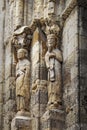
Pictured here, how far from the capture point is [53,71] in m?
11.3

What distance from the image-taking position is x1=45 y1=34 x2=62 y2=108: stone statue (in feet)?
36.6

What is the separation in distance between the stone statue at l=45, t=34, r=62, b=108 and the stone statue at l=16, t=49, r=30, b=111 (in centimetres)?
85

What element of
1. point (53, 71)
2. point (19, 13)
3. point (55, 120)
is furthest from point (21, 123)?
point (19, 13)

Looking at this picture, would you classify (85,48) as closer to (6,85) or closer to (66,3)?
(66,3)

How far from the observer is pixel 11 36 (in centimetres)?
1337

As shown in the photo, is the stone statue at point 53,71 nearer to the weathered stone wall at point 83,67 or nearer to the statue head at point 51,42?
the statue head at point 51,42

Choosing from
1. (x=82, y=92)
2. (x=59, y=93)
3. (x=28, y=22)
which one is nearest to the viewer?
(x=82, y=92)

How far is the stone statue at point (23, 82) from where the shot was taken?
1216 centimetres

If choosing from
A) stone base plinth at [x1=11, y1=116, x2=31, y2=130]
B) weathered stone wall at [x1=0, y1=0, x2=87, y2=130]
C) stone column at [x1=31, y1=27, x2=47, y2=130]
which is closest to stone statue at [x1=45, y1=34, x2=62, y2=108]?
weathered stone wall at [x1=0, y1=0, x2=87, y2=130]

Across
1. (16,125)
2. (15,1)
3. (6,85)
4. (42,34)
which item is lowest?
(16,125)

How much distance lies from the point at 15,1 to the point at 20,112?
2766 millimetres

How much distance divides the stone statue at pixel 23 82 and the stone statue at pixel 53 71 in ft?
2.80

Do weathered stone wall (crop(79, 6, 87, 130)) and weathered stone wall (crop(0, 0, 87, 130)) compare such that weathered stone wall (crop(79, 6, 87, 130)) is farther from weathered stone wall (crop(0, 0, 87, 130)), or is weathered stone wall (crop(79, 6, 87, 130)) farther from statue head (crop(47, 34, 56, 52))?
statue head (crop(47, 34, 56, 52))

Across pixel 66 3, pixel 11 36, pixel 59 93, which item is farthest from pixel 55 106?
pixel 11 36
